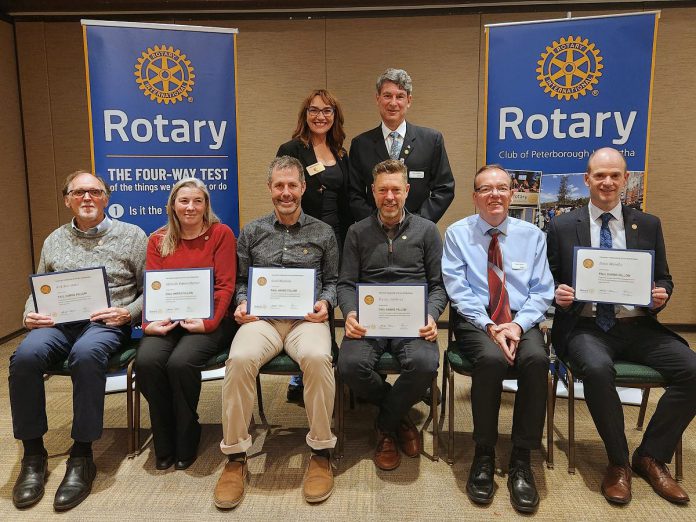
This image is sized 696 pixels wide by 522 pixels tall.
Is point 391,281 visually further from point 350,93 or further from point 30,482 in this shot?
point 350,93

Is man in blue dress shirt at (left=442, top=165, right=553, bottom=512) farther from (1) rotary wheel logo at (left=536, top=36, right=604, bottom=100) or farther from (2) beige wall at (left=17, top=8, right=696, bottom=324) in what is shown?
(2) beige wall at (left=17, top=8, right=696, bottom=324)

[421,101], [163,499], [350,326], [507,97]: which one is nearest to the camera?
[163,499]

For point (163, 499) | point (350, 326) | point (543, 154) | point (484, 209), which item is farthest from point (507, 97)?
point (163, 499)

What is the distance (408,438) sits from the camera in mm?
2771

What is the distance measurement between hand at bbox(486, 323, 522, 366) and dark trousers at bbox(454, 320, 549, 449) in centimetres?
3

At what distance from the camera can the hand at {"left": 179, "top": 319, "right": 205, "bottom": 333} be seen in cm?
266

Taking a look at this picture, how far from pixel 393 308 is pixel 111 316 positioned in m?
1.54

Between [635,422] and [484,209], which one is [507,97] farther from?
[635,422]

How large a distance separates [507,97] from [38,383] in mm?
3312

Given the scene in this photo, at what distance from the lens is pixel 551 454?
262 cm

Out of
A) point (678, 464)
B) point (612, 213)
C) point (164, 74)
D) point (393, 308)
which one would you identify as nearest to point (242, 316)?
point (393, 308)

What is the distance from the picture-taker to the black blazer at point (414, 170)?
3.19m

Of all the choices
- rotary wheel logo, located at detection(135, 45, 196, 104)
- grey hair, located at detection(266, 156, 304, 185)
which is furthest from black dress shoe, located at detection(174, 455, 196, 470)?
rotary wheel logo, located at detection(135, 45, 196, 104)

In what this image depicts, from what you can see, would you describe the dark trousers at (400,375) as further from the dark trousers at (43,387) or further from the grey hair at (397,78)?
the grey hair at (397,78)
